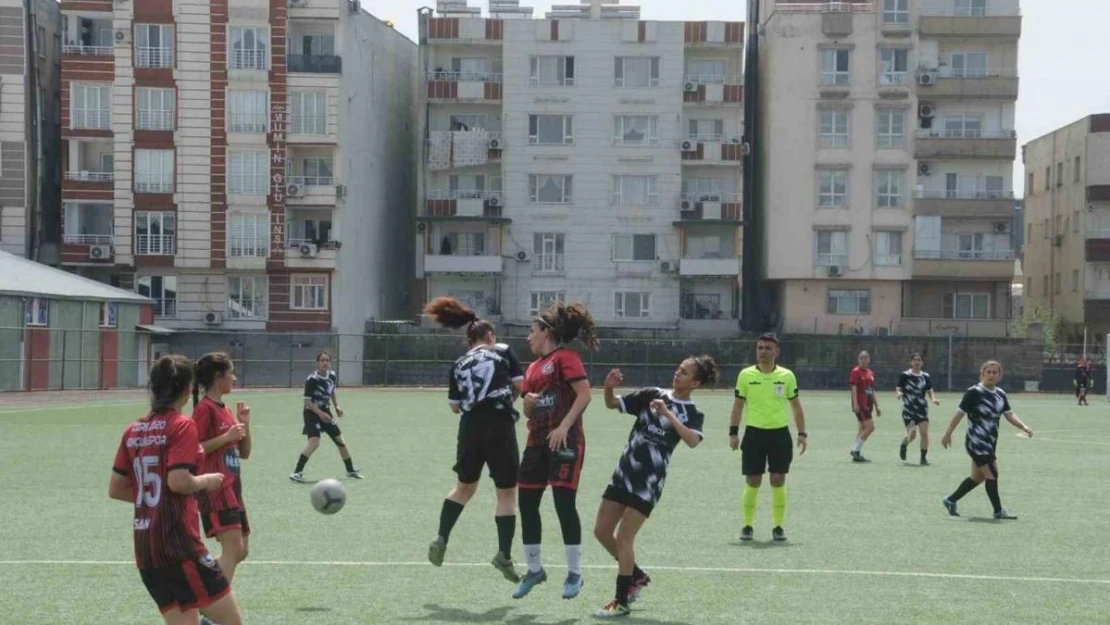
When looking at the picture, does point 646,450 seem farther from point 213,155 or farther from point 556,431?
point 213,155

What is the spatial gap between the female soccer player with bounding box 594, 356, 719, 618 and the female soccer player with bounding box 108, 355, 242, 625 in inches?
150

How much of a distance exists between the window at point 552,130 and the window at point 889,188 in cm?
1553

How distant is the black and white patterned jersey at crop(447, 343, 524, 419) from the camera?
1217 cm

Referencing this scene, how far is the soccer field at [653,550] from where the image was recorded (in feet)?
37.4

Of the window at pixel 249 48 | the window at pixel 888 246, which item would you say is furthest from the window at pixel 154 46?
the window at pixel 888 246

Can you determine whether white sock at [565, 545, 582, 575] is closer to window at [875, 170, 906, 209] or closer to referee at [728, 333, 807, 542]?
referee at [728, 333, 807, 542]

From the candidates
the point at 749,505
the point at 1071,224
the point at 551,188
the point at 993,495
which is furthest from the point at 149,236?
the point at 749,505

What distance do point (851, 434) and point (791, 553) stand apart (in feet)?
75.1

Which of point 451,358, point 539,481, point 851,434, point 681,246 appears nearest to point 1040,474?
point 851,434

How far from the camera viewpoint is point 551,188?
260ft

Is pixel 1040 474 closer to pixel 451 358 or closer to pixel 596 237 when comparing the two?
pixel 451 358

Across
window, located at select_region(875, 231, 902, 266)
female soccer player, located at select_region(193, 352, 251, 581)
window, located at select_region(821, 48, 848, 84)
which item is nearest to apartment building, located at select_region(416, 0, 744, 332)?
window, located at select_region(821, 48, 848, 84)

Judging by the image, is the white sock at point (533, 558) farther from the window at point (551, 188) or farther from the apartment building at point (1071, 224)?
the apartment building at point (1071, 224)

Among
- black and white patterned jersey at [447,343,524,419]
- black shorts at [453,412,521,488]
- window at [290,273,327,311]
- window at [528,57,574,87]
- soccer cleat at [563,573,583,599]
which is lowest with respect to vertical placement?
soccer cleat at [563,573,583,599]
